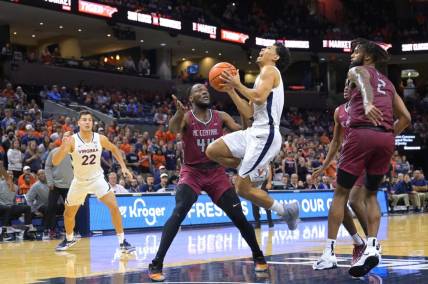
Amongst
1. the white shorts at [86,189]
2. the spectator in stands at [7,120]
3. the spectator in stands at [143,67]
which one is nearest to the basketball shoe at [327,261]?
the white shorts at [86,189]

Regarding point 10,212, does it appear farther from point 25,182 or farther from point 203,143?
point 203,143

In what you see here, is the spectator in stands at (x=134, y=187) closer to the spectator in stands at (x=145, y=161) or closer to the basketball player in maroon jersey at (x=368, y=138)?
the spectator in stands at (x=145, y=161)

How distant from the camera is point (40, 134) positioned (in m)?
19.9

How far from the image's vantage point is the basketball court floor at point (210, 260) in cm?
689

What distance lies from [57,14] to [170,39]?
314 inches

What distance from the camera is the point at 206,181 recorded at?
296 inches

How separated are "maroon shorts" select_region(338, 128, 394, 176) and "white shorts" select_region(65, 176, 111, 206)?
15.8ft

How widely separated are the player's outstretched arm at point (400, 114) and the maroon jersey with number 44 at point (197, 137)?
1.87 meters

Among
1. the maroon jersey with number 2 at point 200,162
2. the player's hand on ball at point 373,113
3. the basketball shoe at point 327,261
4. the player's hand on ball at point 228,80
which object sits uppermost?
the player's hand on ball at point 228,80

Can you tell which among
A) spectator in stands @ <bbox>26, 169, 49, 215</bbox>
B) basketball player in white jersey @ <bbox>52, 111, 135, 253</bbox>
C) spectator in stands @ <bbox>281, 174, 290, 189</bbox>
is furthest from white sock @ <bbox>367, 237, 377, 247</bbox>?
spectator in stands @ <bbox>281, 174, 290, 189</bbox>

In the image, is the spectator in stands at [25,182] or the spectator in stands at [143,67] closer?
the spectator in stands at [25,182]

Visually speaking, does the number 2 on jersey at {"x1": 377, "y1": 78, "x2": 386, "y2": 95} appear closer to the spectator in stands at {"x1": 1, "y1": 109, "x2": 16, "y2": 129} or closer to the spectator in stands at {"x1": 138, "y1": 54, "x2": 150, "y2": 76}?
the spectator in stands at {"x1": 1, "y1": 109, "x2": 16, "y2": 129}

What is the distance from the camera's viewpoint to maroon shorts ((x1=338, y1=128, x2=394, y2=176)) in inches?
258

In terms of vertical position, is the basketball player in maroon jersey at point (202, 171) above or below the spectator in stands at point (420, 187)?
above
